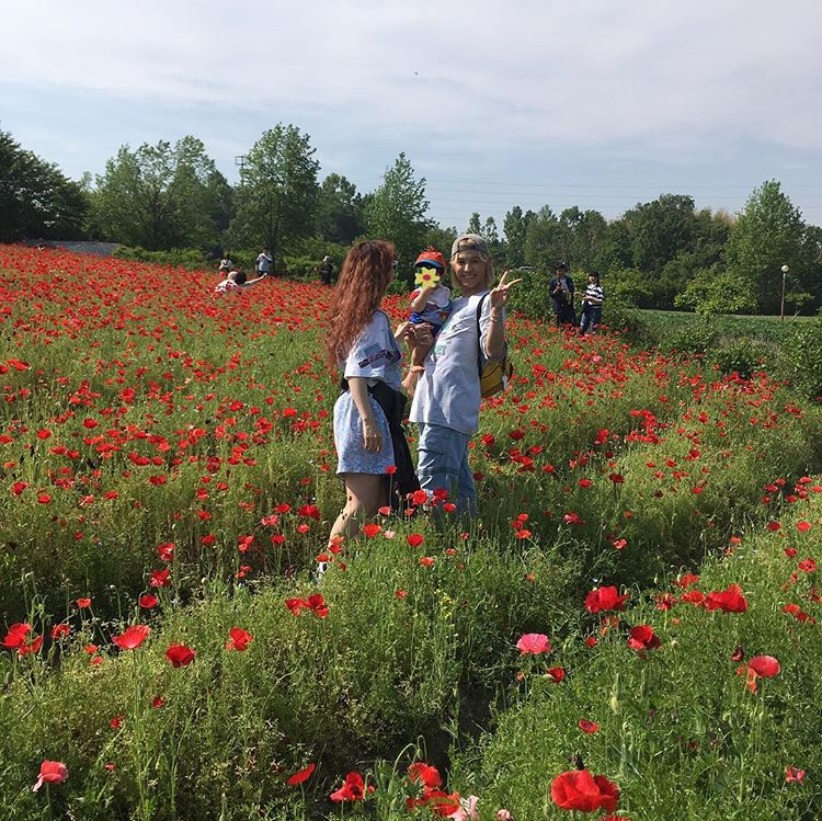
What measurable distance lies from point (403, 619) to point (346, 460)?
35.5 inches

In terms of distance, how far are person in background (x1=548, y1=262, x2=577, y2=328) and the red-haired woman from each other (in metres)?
11.1

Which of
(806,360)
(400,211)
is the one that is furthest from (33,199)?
(806,360)

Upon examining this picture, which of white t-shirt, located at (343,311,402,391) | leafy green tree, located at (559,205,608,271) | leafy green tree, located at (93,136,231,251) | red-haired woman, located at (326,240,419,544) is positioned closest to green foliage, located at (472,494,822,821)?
red-haired woman, located at (326,240,419,544)

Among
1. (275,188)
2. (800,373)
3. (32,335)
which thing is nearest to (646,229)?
(275,188)

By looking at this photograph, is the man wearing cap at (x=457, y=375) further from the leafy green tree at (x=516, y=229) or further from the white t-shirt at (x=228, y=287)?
the leafy green tree at (x=516, y=229)

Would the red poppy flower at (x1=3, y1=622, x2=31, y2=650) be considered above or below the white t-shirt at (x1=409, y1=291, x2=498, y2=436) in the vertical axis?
below

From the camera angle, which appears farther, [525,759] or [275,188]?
[275,188]

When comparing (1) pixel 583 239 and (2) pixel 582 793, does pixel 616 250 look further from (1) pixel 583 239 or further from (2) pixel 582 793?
(2) pixel 582 793

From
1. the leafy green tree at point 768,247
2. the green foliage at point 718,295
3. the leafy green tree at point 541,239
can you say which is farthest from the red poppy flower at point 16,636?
the leafy green tree at point 541,239

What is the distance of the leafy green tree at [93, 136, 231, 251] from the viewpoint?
48.1 metres

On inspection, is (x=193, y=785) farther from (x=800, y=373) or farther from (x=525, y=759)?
(x=800, y=373)

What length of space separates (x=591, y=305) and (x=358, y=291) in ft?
36.1

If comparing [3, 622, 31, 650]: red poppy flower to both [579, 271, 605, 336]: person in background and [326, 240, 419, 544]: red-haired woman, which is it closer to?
[326, 240, 419, 544]: red-haired woman

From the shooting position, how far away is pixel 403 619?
2812 millimetres
